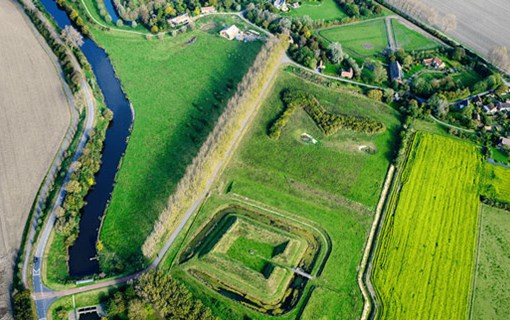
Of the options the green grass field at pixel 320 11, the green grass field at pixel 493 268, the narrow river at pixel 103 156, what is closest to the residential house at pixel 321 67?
the green grass field at pixel 320 11

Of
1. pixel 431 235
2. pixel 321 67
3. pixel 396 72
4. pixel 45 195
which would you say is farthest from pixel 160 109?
pixel 431 235

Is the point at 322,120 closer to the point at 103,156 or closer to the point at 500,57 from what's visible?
the point at 103,156

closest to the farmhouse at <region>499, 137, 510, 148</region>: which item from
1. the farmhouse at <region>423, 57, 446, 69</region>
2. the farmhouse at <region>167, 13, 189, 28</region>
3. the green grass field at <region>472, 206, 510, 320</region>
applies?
the green grass field at <region>472, 206, 510, 320</region>

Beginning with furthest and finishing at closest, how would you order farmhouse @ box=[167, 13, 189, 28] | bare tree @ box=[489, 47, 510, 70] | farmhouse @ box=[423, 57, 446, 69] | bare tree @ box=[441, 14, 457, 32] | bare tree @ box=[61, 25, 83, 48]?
bare tree @ box=[441, 14, 457, 32]
farmhouse @ box=[167, 13, 189, 28]
farmhouse @ box=[423, 57, 446, 69]
bare tree @ box=[489, 47, 510, 70]
bare tree @ box=[61, 25, 83, 48]

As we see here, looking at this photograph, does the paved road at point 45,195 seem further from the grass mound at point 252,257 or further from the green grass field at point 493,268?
the green grass field at point 493,268

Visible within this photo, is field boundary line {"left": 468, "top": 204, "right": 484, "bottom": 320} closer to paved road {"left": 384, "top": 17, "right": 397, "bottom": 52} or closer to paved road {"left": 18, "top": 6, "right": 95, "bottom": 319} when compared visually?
paved road {"left": 384, "top": 17, "right": 397, "bottom": 52}

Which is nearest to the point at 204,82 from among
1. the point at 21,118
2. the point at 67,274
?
the point at 21,118

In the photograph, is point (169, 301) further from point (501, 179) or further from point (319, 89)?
point (501, 179)
